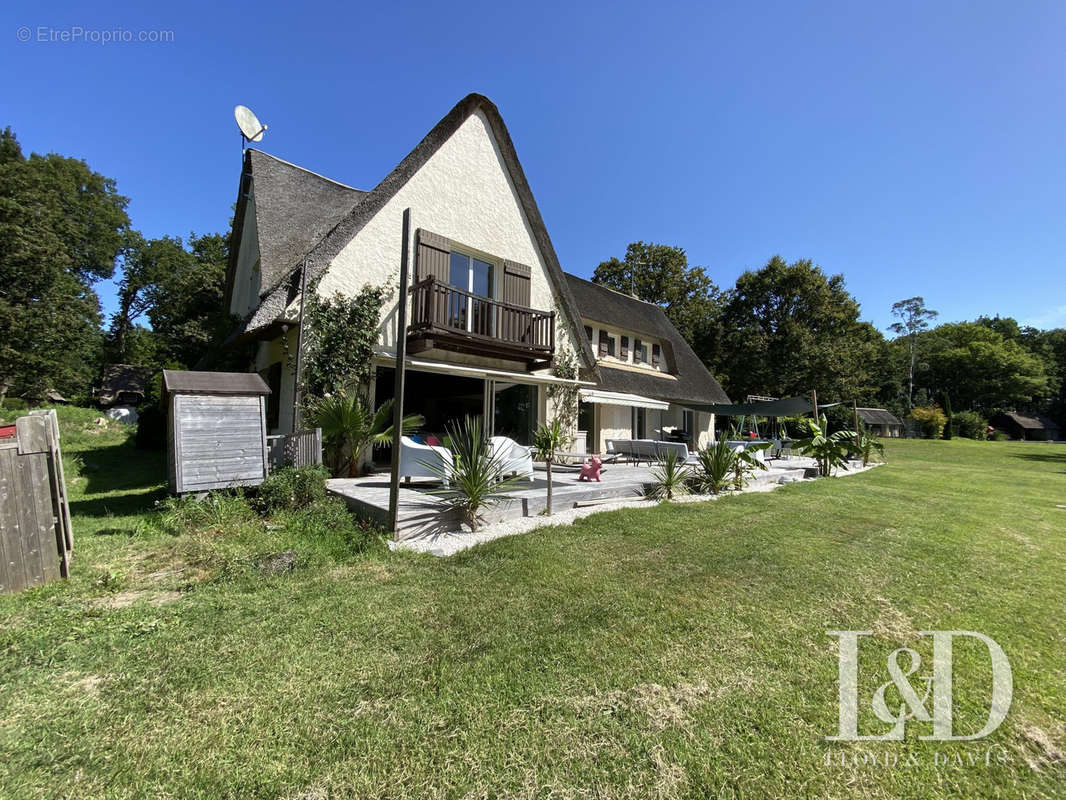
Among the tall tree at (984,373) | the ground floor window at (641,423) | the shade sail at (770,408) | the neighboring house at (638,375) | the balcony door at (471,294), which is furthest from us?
the tall tree at (984,373)

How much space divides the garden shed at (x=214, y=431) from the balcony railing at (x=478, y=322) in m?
4.06

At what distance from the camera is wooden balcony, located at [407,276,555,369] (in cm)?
1005

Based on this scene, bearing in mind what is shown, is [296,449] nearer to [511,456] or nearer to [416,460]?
[416,460]

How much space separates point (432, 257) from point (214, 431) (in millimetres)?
6503

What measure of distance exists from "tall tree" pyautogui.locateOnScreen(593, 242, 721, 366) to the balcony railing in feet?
84.4

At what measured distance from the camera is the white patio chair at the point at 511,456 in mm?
7812

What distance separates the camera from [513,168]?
42.4ft

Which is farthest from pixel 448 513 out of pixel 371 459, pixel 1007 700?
pixel 1007 700

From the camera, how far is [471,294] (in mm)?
10859

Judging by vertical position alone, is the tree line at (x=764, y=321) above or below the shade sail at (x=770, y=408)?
above

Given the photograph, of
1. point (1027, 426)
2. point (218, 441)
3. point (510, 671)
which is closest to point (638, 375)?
point (218, 441)

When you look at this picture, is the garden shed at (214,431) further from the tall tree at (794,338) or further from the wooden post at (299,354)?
the tall tree at (794,338)

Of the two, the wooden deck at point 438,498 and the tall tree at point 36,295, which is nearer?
the wooden deck at point 438,498

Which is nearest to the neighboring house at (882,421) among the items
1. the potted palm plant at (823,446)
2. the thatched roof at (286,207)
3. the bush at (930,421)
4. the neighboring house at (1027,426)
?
the bush at (930,421)
